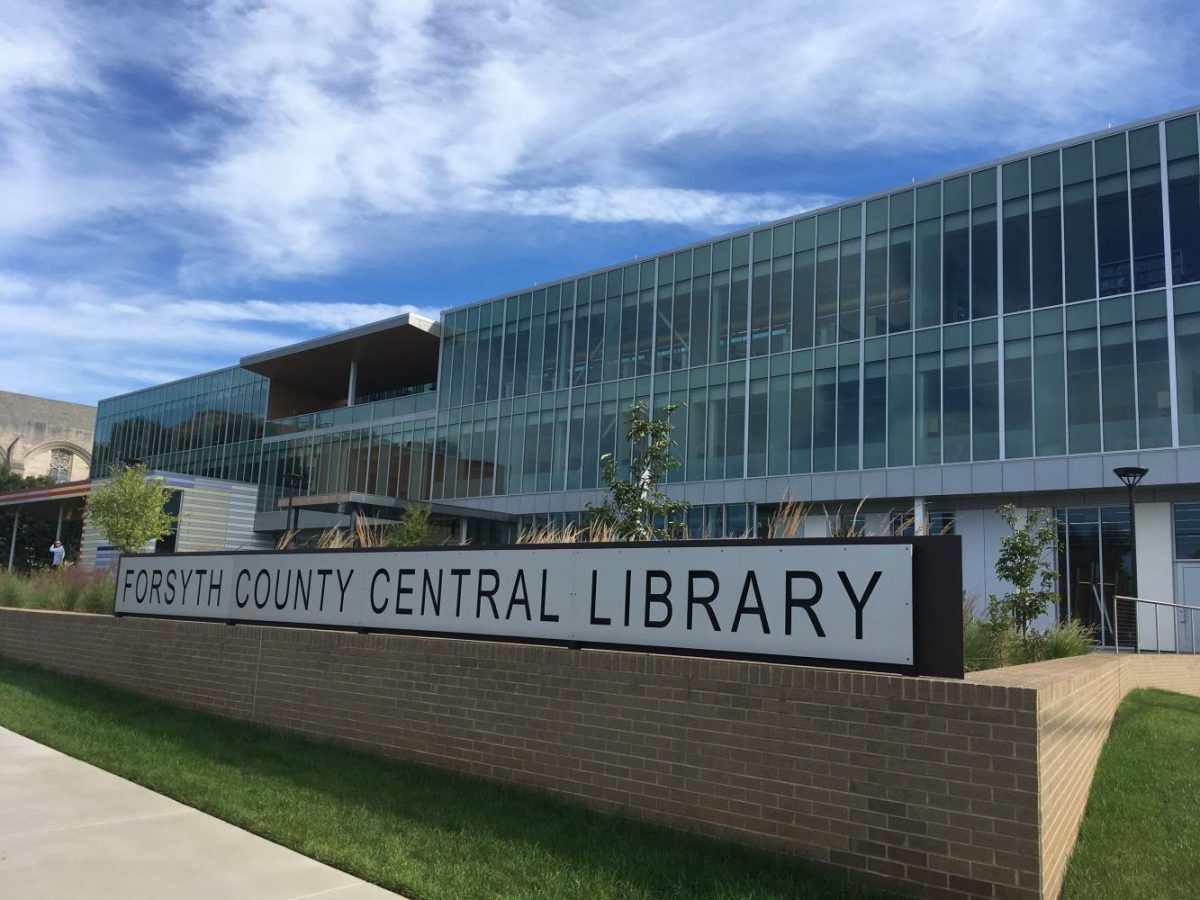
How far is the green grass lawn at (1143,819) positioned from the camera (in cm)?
525

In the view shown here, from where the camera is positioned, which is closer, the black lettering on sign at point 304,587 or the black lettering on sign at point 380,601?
the black lettering on sign at point 380,601

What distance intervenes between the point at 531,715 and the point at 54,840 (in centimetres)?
321

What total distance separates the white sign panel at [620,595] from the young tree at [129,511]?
Result: 61.2ft

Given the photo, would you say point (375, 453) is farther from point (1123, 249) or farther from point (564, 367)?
point (1123, 249)

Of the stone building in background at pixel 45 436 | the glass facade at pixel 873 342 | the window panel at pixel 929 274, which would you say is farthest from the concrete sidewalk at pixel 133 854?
the stone building in background at pixel 45 436

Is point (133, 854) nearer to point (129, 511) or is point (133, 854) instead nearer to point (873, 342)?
point (129, 511)

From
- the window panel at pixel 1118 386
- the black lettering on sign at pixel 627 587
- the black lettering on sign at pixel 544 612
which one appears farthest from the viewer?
the window panel at pixel 1118 386

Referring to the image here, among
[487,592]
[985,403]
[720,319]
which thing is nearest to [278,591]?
[487,592]

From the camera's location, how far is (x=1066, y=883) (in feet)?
17.1

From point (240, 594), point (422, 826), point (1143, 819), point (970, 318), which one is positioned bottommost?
point (422, 826)

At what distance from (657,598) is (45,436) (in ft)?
305

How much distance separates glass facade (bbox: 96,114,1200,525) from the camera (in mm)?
24281

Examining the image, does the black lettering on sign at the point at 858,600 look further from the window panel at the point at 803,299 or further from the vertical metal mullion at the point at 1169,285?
the window panel at the point at 803,299

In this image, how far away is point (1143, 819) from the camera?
21.6 feet
